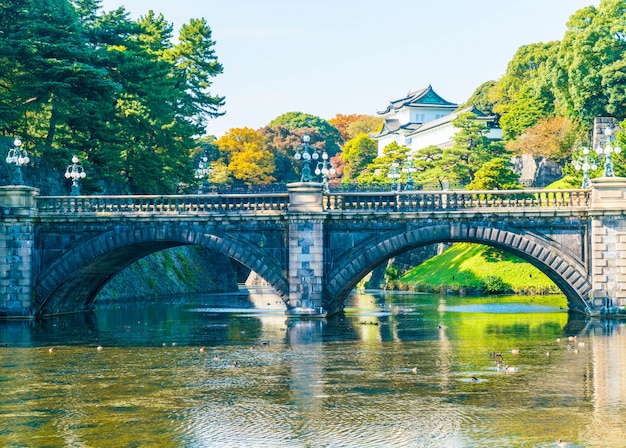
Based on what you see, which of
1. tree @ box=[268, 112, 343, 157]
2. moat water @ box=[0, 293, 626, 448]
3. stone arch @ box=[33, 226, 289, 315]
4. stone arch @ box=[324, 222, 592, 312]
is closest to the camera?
moat water @ box=[0, 293, 626, 448]

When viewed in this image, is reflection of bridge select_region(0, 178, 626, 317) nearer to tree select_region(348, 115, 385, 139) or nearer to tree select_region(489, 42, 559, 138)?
tree select_region(489, 42, 559, 138)

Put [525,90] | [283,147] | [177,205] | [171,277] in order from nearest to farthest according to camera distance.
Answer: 1. [177,205]
2. [171,277]
3. [525,90]
4. [283,147]

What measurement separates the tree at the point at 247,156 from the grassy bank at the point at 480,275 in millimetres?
33355

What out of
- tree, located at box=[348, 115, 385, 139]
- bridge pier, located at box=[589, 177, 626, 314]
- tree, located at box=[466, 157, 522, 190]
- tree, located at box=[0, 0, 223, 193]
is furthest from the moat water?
tree, located at box=[348, 115, 385, 139]

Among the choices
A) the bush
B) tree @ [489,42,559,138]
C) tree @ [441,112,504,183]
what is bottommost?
the bush

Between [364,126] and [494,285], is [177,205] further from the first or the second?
[364,126]

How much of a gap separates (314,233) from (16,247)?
15.9m

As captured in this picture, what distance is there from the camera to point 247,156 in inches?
4614

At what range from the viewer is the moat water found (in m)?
21.4

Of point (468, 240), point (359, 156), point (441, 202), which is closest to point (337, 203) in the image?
point (441, 202)

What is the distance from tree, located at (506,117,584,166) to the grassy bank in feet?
47.4

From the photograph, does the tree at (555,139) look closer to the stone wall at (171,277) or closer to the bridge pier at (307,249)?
the stone wall at (171,277)

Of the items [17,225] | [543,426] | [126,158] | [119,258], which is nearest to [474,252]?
[126,158]

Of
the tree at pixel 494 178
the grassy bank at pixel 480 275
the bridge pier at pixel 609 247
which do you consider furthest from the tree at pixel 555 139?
the bridge pier at pixel 609 247
